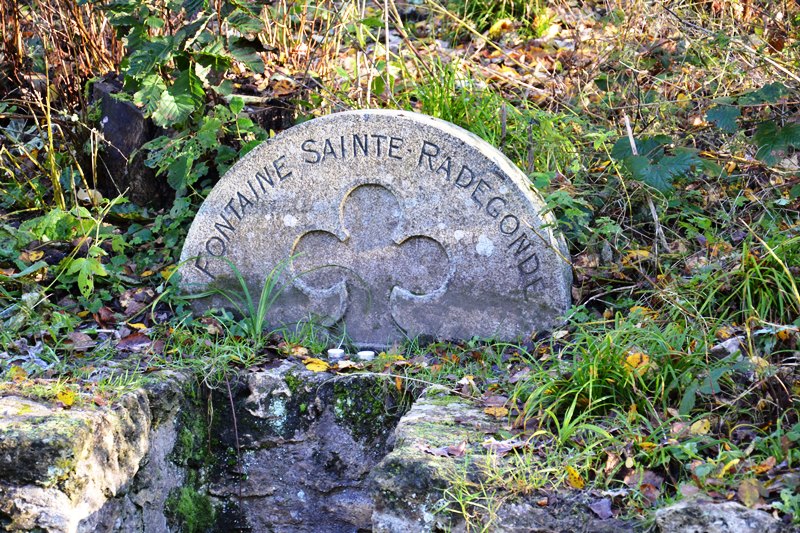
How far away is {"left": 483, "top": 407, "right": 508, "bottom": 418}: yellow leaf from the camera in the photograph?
3.19m

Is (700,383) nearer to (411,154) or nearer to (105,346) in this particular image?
(411,154)

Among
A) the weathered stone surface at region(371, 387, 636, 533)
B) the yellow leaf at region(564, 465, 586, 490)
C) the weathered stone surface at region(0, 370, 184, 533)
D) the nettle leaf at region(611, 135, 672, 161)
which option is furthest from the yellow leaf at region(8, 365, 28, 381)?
the nettle leaf at region(611, 135, 672, 161)

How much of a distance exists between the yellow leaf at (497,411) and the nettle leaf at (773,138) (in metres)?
1.35

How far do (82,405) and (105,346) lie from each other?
634mm

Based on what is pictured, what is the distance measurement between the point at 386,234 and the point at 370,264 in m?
0.15

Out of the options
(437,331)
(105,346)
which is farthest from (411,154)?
(105,346)

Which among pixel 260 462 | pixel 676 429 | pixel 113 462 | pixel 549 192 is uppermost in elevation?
pixel 549 192

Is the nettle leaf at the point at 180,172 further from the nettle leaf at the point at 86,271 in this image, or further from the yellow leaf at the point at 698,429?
the yellow leaf at the point at 698,429

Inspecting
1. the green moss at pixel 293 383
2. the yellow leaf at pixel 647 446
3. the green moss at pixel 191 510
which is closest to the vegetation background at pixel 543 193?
the yellow leaf at pixel 647 446

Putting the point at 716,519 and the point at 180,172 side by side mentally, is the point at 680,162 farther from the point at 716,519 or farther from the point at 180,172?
the point at 180,172

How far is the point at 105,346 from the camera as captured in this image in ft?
12.6

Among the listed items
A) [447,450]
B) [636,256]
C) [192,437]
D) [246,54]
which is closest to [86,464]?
[192,437]

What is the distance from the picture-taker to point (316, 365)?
12.3 feet

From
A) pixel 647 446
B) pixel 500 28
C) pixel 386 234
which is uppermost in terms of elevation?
pixel 500 28
